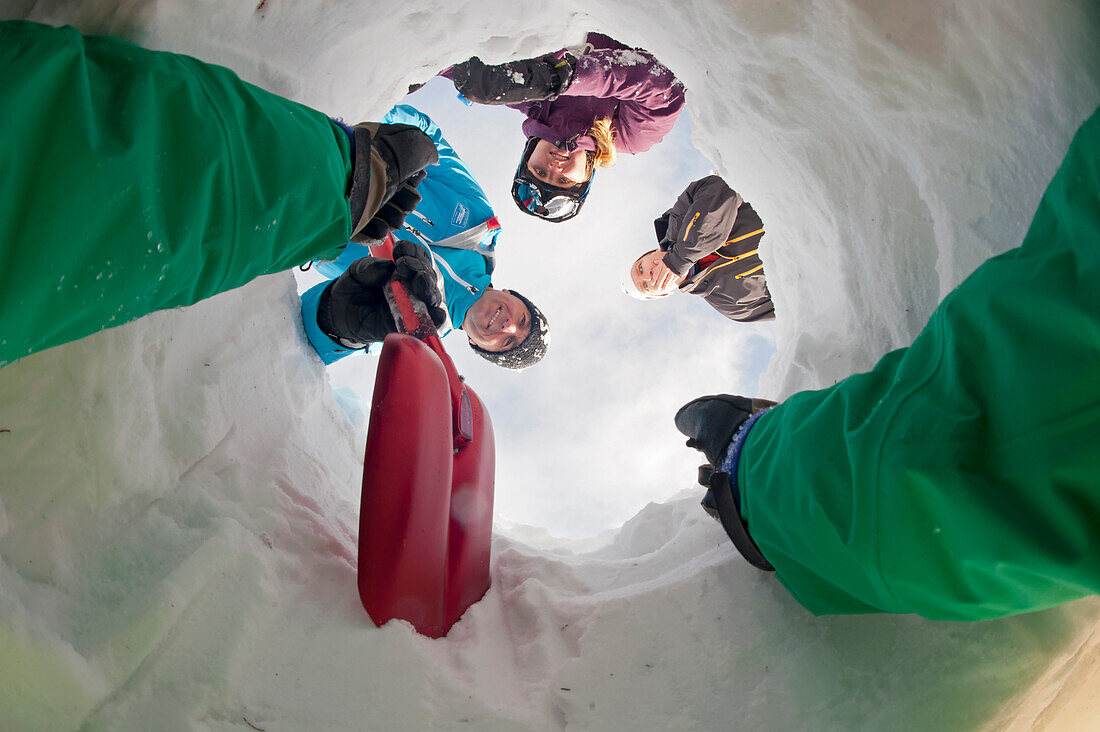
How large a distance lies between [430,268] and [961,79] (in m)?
1.55

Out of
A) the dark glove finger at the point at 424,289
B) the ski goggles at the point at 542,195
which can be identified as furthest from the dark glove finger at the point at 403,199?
the ski goggles at the point at 542,195

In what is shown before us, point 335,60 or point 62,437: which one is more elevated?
point 335,60

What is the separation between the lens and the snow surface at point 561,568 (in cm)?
86

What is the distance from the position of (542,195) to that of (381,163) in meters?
1.98

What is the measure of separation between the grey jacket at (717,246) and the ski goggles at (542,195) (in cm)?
46

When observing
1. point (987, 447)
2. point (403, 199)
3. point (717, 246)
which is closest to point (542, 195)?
point (717, 246)

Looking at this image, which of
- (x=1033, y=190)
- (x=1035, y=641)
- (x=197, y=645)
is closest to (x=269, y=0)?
(x=197, y=645)

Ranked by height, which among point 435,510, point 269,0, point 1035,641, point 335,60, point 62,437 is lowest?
point 435,510

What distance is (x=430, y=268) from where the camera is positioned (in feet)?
6.66

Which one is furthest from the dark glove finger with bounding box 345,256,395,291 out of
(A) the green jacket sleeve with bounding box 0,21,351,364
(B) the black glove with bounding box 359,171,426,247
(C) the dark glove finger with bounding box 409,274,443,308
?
(A) the green jacket sleeve with bounding box 0,21,351,364

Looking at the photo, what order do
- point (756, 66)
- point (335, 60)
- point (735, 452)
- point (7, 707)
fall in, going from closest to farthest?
point (7, 707)
point (735, 452)
point (756, 66)
point (335, 60)

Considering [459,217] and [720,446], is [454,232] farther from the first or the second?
[720,446]

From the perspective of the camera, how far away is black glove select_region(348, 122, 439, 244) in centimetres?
108

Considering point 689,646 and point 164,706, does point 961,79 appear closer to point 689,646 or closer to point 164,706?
point 689,646
